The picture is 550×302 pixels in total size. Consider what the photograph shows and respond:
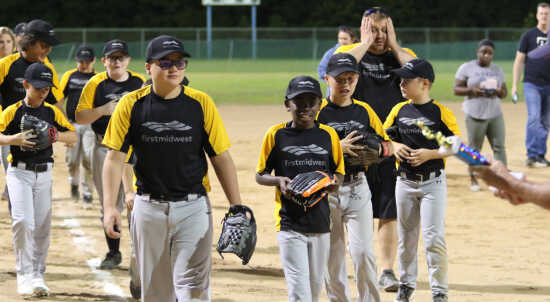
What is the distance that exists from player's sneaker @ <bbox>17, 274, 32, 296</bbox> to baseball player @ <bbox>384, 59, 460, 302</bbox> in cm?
332

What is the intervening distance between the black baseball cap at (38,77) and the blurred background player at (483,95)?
7.26 m

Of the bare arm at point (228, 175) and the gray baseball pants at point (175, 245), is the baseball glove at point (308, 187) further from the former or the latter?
the gray baseball pants at point (175, 245)

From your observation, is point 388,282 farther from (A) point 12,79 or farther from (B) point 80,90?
(B) point 80,90

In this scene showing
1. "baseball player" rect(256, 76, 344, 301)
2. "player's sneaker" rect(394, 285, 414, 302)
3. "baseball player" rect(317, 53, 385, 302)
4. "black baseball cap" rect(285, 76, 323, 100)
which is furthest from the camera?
"player's sneaker" rect(394, 285, 414, 302)

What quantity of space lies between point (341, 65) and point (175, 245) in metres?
2.15

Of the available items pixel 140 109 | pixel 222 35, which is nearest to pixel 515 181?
pixel 140 109

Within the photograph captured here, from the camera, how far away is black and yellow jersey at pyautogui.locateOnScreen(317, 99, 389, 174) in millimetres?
6727

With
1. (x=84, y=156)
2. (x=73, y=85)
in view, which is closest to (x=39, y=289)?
(x=84, y=156)

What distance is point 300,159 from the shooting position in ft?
19.9

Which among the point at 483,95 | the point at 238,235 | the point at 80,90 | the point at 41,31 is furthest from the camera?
the point at 483,95

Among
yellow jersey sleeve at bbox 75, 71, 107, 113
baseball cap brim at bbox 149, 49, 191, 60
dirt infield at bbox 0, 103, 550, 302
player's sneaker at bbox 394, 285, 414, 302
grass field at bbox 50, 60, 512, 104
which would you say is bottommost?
grass field at bbox 50, 60, 512, 104

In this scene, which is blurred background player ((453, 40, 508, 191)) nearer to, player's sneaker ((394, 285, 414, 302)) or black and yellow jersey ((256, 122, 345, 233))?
player's sneaker ((394, 285, 414, 302))

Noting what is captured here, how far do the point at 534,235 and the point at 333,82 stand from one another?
4.84 m

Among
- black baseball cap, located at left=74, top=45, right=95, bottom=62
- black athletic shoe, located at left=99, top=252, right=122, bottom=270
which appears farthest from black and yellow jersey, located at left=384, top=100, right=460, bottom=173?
black baseball cap, located at left=74, top=45, right=95, bottom=62
